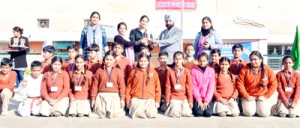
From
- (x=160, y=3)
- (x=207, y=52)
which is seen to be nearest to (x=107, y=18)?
(x=160, y=3)

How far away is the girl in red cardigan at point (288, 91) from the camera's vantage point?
5324mm

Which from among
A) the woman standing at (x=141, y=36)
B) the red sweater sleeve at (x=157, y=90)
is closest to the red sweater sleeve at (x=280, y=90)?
the red sweater sleeve at (x=157, y=90)

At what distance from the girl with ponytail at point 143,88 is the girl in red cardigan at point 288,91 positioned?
2.03m

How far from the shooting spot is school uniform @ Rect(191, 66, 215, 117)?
5336mm

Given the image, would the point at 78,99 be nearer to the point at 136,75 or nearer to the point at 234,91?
the point at 136,75

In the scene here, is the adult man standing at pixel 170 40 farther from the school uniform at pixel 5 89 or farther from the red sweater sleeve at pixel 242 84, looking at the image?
the school uniform at pixel 5 89

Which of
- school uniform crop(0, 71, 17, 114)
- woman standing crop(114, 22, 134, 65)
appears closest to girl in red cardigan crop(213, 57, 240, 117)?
woman standing crop(114, 22, 134, 65)

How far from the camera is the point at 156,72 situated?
5555 mm

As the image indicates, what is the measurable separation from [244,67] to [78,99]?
287 centimetres

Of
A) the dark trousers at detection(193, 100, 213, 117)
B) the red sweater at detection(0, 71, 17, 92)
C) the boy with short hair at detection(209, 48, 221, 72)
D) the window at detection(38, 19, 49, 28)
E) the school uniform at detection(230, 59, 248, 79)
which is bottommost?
the dark trousers at detection(193, 100, 213, 117)

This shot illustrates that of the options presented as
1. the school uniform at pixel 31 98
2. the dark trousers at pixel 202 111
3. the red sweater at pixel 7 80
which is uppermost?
the red sweater at pixel 7 80

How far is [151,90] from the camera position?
542cm

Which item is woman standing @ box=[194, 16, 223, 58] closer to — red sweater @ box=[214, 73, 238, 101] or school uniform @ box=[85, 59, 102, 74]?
red sweater @ box=[214, 73, 238, 101]

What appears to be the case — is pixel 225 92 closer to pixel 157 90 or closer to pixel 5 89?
pixel 157 90
